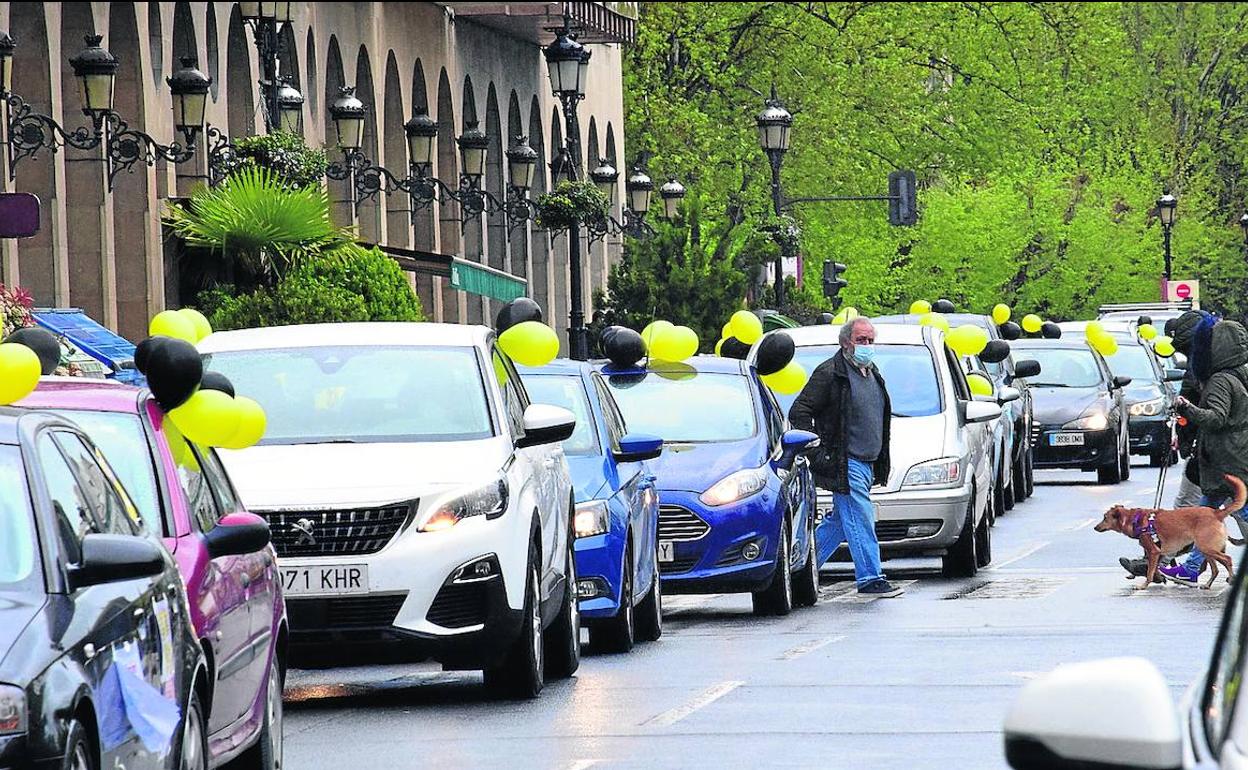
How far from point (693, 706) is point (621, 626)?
113 inches

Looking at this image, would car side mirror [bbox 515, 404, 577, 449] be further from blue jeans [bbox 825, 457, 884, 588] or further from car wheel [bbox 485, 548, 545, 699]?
blue jeans [bbox 825, 457, 884, 588]

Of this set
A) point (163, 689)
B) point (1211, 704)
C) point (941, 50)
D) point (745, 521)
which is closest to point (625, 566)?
point (745, 521)

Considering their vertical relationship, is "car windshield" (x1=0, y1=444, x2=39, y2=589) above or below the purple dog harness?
above

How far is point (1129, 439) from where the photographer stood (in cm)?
4112

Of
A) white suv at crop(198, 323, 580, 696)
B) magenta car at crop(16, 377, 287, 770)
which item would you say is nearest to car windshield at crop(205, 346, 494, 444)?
white suv at crop(198, 323, 580, 696)

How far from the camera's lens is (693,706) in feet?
41.7

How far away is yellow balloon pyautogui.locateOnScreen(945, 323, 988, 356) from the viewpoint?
29453 millimetres

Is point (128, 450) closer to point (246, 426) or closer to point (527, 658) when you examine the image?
point (246, 426)

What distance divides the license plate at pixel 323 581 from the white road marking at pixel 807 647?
10.7ft

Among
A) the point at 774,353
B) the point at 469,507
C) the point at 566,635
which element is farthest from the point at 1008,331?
the point at 469,507

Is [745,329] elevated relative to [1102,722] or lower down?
elevated

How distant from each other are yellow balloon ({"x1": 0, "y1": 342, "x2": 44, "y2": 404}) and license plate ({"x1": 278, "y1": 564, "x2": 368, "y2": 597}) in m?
2.44

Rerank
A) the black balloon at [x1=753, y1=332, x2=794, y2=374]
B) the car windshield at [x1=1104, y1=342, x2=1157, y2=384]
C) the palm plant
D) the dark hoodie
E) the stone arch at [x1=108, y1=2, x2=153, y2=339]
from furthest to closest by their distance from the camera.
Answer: the car windshield at [x1=1104, y1=342, x2=1157, y2=384] < the stone arch at [x1=108, y1=2, x2=153, y2=339] < the palm plant < the black balloon at [x1=753, y1=332, x2=794, y2=374] < the dark hoodie

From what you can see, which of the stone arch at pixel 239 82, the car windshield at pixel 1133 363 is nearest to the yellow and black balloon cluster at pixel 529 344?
the stone arch at pixel 239 82
